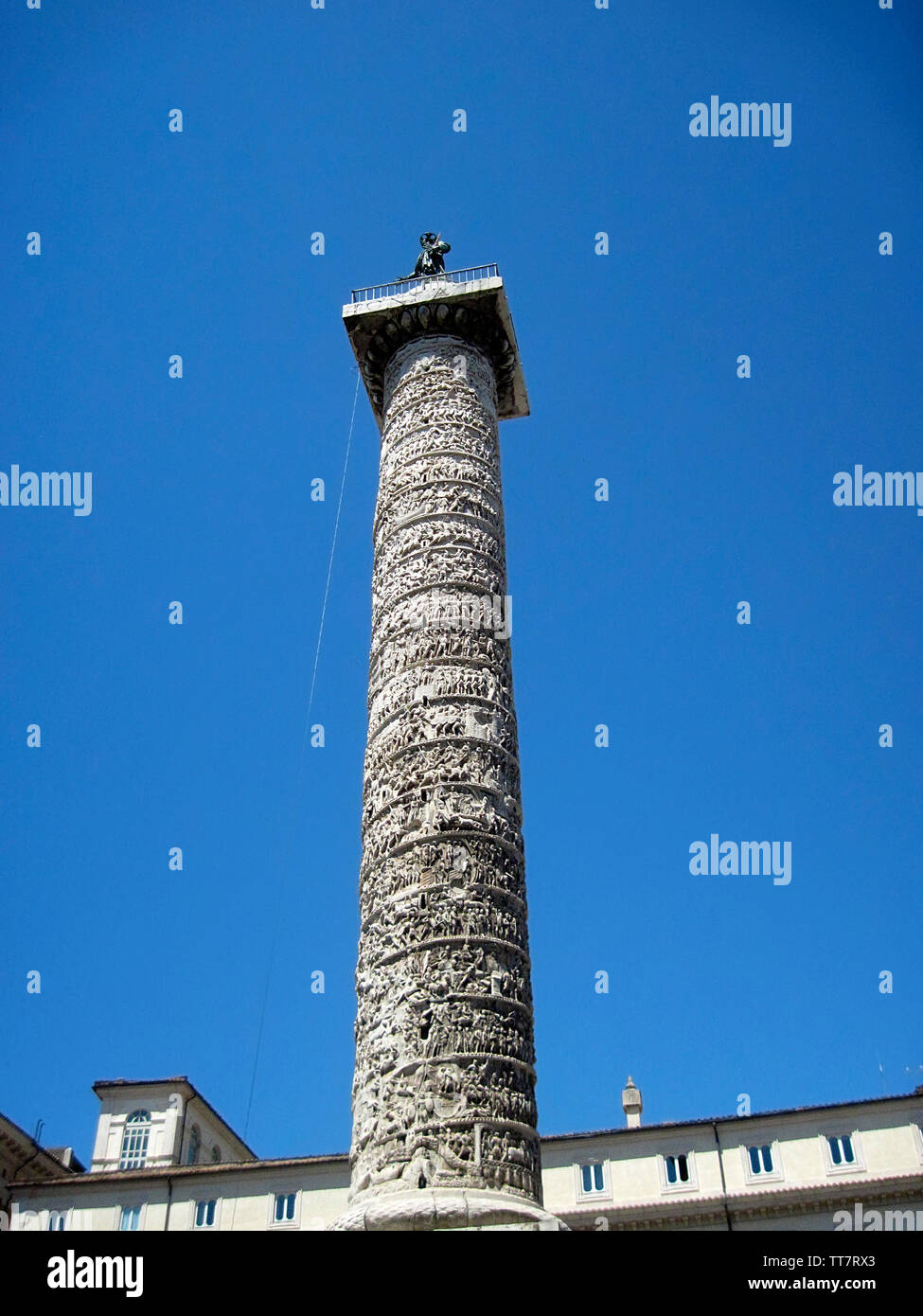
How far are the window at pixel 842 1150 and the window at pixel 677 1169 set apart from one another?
2.16 m

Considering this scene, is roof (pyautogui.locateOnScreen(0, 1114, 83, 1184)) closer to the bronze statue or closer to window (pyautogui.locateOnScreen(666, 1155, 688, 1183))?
window (pyautogui.locateOnScreen(666, 1155, 688, 1183))

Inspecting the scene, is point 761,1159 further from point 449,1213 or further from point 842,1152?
point 449,1213

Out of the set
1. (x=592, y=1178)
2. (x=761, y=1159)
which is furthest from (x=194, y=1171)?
(x=761, y=1159)

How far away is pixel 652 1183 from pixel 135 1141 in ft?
31.2

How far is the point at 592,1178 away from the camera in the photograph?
57.2ft

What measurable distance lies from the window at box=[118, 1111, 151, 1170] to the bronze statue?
56.6 ft

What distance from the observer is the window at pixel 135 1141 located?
66.2ft

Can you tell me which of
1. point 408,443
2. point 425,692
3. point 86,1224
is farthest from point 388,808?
point 86,1224

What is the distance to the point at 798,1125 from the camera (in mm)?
17172

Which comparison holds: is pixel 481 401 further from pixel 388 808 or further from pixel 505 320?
pixel 388 808

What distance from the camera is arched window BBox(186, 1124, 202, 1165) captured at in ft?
68.8

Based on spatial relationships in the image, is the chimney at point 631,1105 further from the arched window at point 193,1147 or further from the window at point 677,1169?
the arched window at point 193,1147

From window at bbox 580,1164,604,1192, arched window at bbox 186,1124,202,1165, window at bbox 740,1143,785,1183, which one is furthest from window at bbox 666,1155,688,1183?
arched window at bbox 186,1124,202,1165
